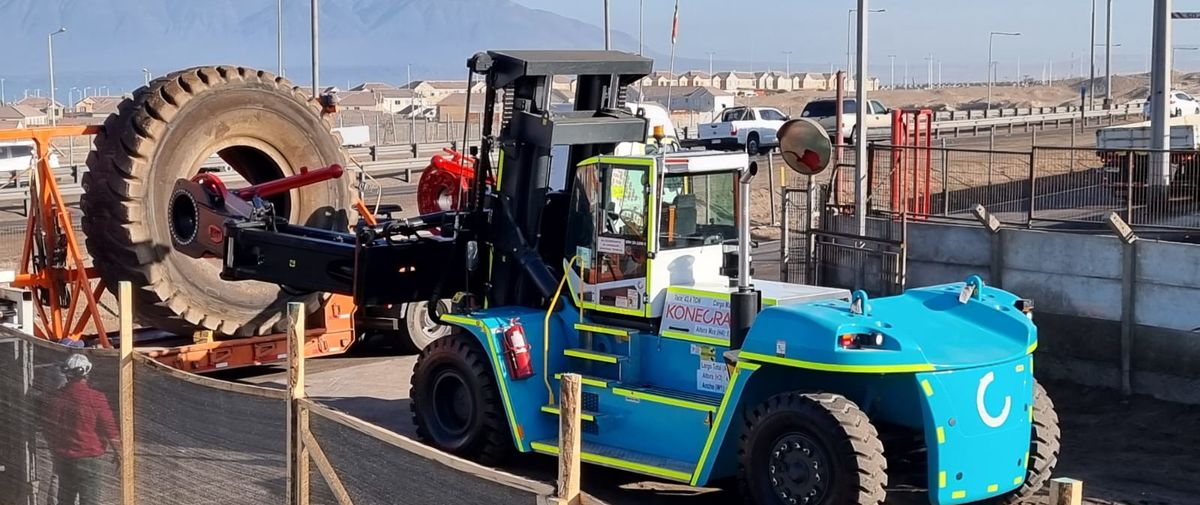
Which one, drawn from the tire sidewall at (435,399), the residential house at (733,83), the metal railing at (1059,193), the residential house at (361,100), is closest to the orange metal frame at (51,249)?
the tire sidewall at (435,399)

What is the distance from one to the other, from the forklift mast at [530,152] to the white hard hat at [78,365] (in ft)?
12.7

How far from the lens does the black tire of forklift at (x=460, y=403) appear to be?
10.9 metres

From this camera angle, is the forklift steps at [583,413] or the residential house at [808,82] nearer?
the forklift steps at [583,413]

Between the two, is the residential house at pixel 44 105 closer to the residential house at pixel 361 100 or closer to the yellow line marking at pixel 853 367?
the residential house at pixel 361 100

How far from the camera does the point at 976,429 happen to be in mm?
8844

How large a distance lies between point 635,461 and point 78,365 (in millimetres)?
3772

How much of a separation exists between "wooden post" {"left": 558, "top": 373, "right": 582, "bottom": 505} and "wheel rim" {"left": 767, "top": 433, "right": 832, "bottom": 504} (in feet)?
12.6

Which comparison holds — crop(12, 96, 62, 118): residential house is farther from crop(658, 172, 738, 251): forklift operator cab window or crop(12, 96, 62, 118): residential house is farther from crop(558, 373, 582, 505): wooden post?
crop(558, 373, 582, 505): wooden post

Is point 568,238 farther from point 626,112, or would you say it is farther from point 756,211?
point 756,211

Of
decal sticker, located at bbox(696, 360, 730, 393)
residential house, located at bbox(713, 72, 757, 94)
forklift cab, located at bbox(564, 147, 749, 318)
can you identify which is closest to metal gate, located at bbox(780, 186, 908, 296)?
forklift cab, located at bbox(564, 147, 749, 318)

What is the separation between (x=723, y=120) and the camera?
46844 mm

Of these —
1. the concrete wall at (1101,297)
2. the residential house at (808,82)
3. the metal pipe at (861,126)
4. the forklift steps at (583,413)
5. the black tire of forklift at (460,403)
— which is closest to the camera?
the forklift steps at (583,413)

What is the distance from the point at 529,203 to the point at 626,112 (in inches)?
49.3

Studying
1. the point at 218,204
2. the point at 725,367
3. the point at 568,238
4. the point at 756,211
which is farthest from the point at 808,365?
the point at 756,211
